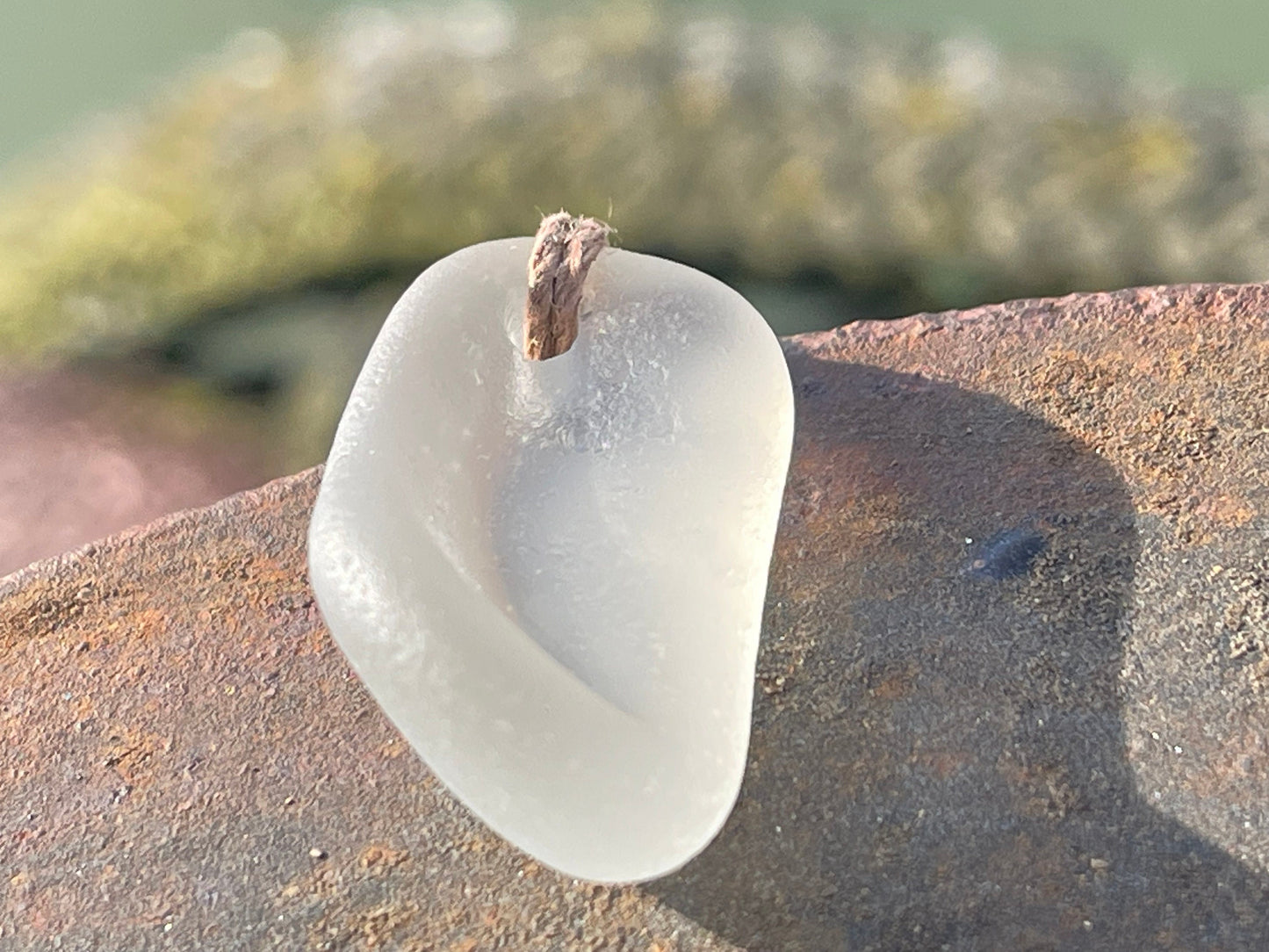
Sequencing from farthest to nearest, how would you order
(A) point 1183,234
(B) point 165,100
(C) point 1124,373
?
1. (B) point 165,100
2. (A) point 1183,234
3. (C) point 1124,373

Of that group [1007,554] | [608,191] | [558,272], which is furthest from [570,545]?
[608,191]

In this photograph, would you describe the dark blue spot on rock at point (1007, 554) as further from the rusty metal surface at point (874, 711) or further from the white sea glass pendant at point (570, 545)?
the white sea glass pendant at point (570, 545)

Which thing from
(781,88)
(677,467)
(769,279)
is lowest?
(769,279)

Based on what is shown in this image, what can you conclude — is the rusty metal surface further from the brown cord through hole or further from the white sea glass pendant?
the brown cord through hole

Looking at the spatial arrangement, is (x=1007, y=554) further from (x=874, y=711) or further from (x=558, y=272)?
(x=558, y=272)

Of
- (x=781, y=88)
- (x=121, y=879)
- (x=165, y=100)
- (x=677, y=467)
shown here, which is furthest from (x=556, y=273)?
(x=165, y=100)

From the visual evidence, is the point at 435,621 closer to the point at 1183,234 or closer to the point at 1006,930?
the point at 1006,930

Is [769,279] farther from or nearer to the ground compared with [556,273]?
nearer to the ground

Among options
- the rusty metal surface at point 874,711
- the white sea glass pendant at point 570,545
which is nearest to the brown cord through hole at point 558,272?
the white sea glass pendant at point 570,545
